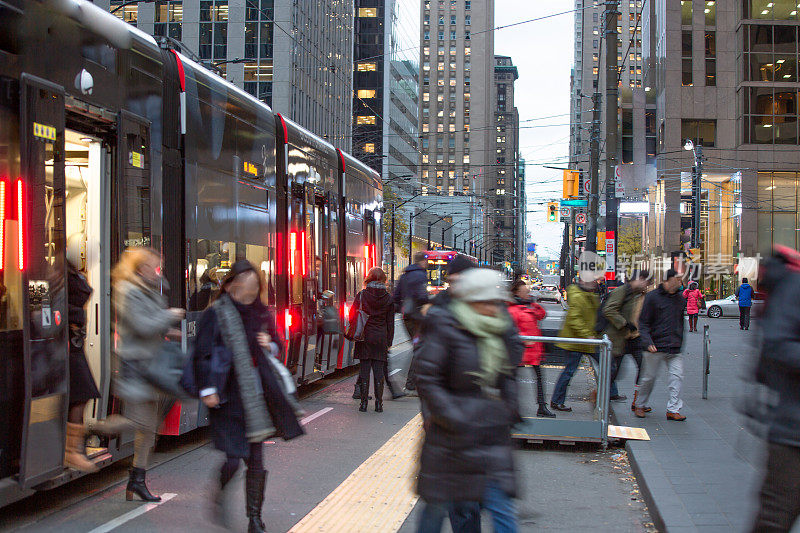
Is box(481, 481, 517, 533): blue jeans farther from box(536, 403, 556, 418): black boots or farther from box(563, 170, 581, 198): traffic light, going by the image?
box(563, 170, 581, 198): traffic light

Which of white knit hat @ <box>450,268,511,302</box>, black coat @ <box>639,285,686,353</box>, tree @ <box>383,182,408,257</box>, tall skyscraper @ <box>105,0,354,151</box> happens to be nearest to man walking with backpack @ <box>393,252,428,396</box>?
black coat @ <box>639,285,686,353</box>

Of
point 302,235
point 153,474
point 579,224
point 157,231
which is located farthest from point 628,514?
point 579,224

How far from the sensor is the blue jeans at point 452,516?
4105mm

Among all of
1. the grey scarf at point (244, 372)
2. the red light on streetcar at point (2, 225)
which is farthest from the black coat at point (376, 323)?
the red light on streetcar at point (2, 225)

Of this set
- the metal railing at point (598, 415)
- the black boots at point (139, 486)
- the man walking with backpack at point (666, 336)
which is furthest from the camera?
the man walking with backpack at point (666, 336)

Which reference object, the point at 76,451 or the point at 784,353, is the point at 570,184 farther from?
the point at 784,353

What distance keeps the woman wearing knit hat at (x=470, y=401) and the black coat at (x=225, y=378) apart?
1635mm

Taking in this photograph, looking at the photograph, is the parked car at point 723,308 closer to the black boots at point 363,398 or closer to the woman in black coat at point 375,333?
the woman in black coat at point 375,333

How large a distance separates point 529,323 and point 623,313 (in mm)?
1677

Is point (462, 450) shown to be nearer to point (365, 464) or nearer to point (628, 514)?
point (628, 514)

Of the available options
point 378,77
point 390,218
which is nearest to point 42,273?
point 390,218

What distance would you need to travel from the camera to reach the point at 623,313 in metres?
11.2

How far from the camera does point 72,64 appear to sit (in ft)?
20.6

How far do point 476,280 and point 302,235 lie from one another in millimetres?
8257
